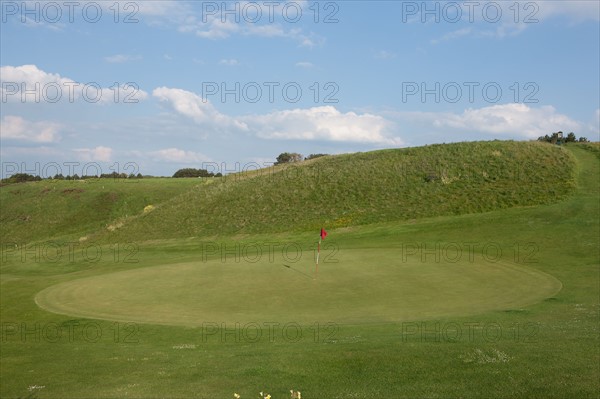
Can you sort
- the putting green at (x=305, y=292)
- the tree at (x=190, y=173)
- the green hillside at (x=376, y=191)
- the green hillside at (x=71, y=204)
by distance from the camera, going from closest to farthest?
the putting green at (x=305, y=292), the green hillside at (x=376, y=191), the green hillside at (x=71, y=204), the tree at (x=190, y=173)

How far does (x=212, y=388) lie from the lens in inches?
Result: 388

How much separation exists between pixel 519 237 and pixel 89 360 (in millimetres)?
25235

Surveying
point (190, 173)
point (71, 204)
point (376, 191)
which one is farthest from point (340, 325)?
point (190, 173)

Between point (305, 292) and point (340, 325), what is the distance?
4.01 metres

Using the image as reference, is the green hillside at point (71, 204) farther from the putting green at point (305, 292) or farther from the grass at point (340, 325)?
the putting green at point (305, 292)

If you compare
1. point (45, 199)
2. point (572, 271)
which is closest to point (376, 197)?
point (572, 271)

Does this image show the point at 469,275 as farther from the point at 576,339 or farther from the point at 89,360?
the point at 89,360

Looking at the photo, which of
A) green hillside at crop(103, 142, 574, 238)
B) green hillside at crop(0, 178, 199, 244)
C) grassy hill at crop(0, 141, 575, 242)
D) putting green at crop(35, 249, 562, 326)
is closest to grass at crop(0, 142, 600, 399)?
putting green at crop(35, 249, 562, 326)

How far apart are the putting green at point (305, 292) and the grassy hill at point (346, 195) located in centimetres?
1942

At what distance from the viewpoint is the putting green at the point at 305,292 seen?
16.3 m

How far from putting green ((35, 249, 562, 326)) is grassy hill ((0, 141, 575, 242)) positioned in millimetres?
19416

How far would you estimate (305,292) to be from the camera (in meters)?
18.8

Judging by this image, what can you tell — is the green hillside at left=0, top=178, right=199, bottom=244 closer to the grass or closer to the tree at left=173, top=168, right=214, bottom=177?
the tree at left=173, top=168, right=214, bottom=177

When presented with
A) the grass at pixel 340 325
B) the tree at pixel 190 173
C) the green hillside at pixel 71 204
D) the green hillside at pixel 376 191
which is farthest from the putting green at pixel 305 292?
the tree at pixel 190 173
